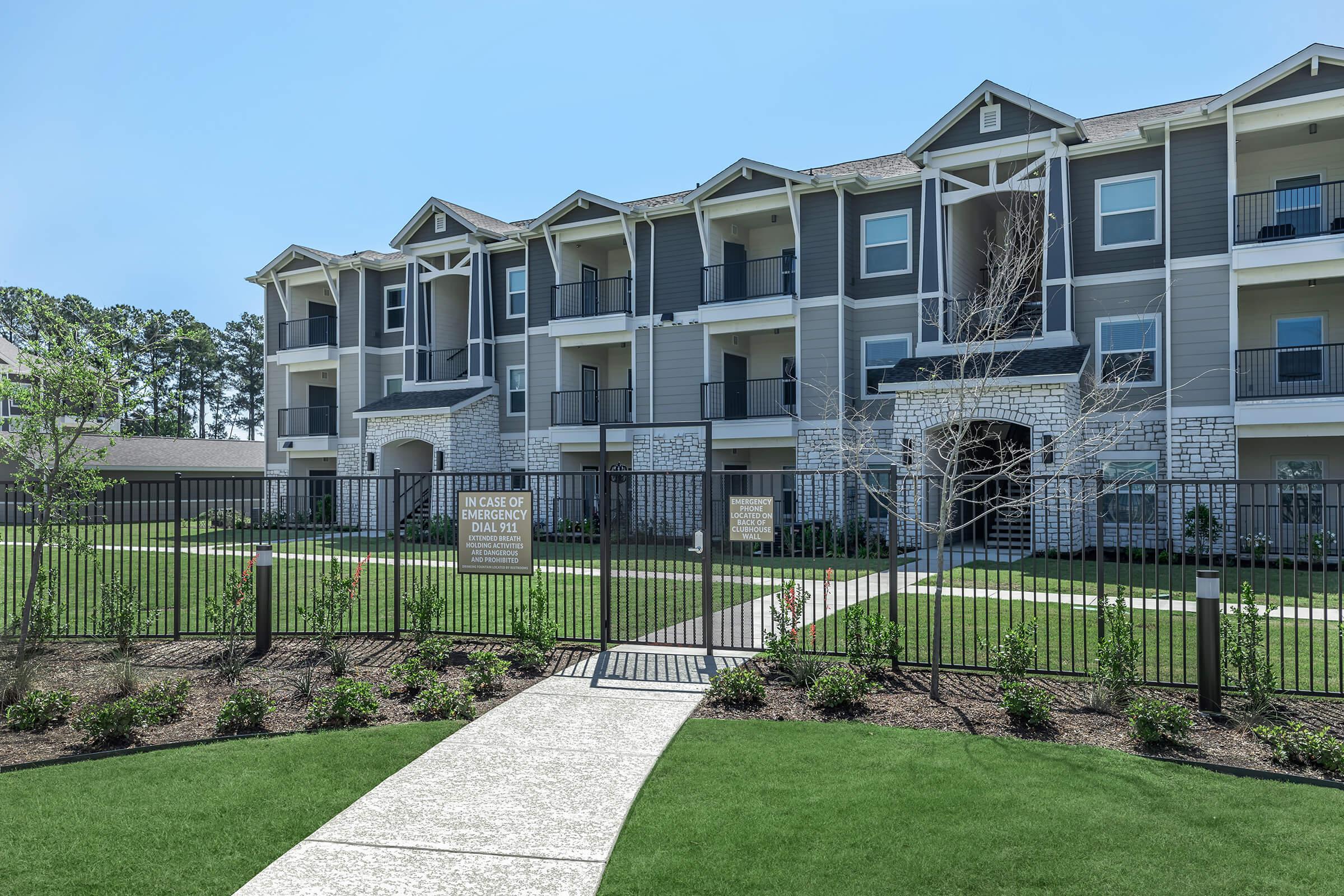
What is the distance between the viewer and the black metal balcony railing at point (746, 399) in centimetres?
2662

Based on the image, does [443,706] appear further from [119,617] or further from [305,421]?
[305,421]

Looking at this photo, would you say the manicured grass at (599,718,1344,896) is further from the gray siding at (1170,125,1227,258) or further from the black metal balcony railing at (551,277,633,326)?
the black metal balcony railing at (551,277,633,326)

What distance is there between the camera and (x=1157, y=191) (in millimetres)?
21875

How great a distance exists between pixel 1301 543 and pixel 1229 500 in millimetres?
1589

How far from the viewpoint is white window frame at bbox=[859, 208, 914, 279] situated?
24844 mm

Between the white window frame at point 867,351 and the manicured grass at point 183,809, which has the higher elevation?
the white window frame at point 867,351

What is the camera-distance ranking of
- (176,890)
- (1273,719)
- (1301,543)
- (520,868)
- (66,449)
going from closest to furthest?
1. (176,890)
2. (520,868)
3. (1273,719)
4. (66,449)
5. (1301,543)

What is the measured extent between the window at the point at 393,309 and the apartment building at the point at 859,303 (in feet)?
0.39

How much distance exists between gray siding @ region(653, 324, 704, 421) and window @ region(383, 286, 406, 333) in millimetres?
11614

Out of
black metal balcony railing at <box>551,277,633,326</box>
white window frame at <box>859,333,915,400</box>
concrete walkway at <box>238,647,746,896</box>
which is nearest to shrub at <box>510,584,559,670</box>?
concrete walkway at <box>238,647,746,896</box>

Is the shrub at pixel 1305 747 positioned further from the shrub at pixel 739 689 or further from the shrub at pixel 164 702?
the shrub at pixel 164 702

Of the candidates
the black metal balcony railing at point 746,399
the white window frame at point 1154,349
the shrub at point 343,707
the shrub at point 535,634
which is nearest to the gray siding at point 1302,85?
the white window frame at point 1154,349

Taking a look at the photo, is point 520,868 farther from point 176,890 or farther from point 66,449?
point 66,449

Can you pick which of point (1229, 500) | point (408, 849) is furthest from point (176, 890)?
point (1229, 500)
